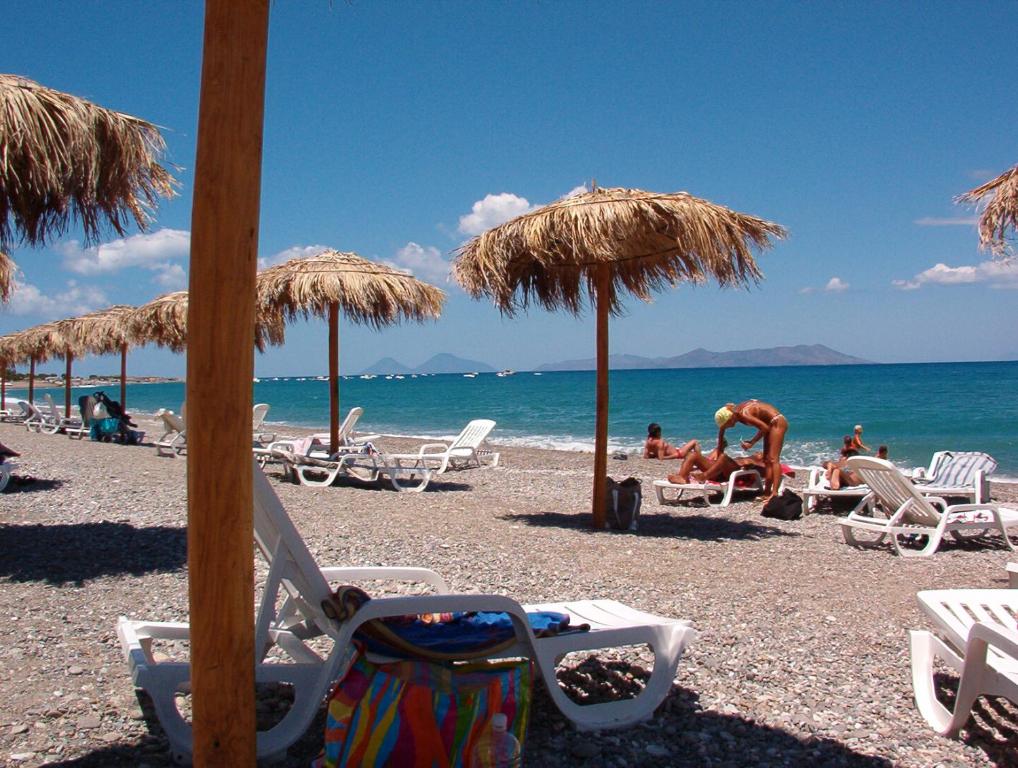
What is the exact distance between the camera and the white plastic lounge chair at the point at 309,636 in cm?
239

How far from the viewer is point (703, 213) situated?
5980mm

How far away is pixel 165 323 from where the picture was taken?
1476cm

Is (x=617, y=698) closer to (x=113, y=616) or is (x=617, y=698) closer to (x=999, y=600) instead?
(x=999, y=600)

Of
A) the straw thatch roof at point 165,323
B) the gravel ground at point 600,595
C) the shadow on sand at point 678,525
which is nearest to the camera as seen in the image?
the gravel ground at point 600,595

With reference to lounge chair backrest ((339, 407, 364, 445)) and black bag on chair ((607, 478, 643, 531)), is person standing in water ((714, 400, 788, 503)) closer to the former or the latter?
black bag on chair ((607, 478, 643, 531))

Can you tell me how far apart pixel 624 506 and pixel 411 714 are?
502 cm

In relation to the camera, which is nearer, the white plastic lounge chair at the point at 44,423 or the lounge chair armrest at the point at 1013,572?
the lounge chair armrest at the point at 1013,572

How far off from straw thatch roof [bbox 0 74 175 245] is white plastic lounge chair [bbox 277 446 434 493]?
16.8 feet

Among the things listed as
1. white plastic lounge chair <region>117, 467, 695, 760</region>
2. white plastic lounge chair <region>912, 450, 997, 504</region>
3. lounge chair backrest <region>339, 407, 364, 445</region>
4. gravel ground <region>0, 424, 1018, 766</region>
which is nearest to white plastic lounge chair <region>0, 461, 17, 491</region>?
gravel ground <region>0, 424, 1018, 766</region>

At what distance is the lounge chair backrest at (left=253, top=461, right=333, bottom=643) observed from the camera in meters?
2.38

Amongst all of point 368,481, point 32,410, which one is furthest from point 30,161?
point 32,410

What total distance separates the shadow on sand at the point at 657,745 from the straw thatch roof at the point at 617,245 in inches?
153

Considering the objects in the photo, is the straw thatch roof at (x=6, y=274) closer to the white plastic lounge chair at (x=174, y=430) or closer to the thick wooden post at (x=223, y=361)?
the white plastic lounge chair at (x=174, y=430)

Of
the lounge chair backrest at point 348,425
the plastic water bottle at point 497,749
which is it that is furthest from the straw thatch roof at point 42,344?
the plastic water bottle at point 497,749
